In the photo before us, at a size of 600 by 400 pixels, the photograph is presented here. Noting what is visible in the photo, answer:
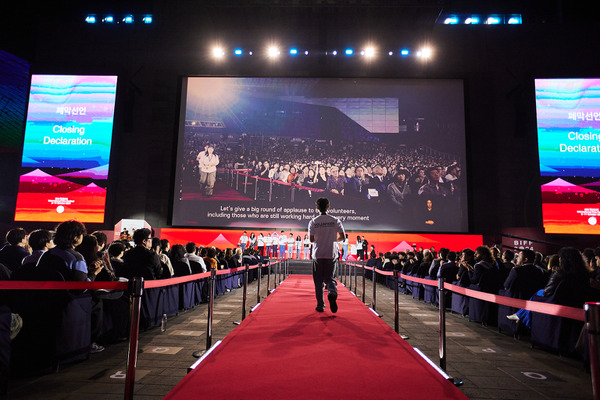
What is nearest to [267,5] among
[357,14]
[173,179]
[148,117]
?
[357,14]

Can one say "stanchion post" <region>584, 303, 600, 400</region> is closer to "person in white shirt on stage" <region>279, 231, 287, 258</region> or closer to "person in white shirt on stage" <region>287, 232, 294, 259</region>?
"person in white shirt on stage" <region>279, 231, 287, 258</region>

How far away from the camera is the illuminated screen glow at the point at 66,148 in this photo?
1523 centimetres

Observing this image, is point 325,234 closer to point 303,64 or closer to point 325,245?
point 325,245

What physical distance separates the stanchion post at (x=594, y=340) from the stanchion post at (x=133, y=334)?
8.65ft

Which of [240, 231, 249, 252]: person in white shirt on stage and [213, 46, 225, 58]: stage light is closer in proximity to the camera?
[240, 231, 249, 252]: person in white shirt on stage

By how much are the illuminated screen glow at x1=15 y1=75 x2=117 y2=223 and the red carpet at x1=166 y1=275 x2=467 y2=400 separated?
47.1 ft

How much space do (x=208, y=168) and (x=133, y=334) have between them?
1371 cm

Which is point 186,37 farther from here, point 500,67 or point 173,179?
point 500,67

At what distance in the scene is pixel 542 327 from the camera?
4.29 meters

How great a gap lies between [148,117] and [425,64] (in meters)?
14.0

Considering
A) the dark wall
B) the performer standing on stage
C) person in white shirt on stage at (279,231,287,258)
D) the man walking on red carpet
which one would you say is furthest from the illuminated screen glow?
the man walking on red carpet

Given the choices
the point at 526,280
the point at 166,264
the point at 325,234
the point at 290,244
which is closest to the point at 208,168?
the point at 290,244

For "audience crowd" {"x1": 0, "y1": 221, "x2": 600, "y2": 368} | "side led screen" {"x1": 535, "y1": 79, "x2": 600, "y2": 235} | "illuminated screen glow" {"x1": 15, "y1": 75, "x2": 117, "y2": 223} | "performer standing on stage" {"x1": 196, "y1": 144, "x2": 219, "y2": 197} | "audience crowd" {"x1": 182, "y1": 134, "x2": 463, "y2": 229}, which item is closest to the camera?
"audience crowd" {"x1": 0, "y1": 221, "x2": 600, "y2": 368}

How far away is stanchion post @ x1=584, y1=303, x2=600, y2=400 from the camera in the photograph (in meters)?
1.69
